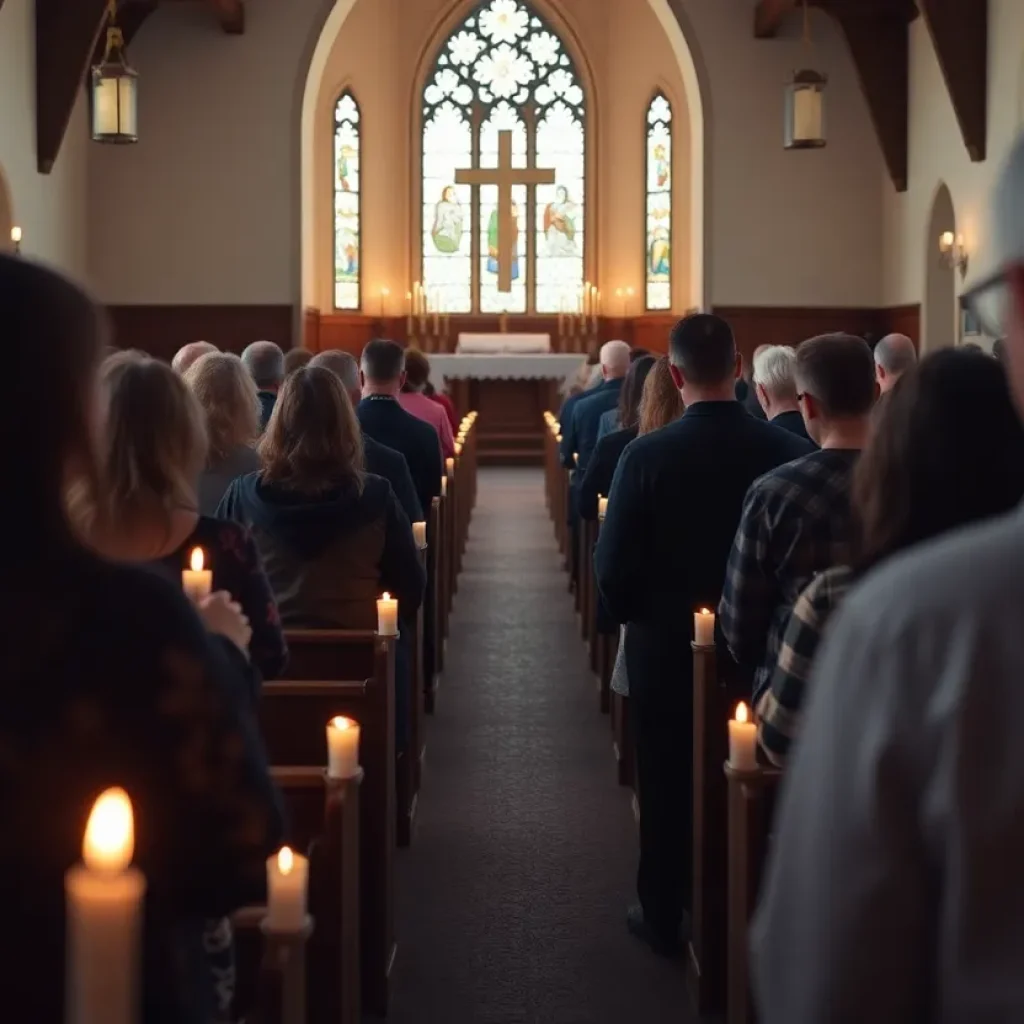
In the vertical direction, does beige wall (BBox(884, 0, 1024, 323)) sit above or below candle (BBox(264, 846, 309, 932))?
above

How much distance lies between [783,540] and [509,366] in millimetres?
14338

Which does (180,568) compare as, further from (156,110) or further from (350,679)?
(156,110)

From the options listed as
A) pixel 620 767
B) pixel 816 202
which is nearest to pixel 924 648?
pixel 620 767

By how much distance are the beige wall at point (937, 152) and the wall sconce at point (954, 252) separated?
0.36 feet

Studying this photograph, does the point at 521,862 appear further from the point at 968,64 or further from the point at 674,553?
the point at 968,64

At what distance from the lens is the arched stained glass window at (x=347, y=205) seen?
62.0 feet

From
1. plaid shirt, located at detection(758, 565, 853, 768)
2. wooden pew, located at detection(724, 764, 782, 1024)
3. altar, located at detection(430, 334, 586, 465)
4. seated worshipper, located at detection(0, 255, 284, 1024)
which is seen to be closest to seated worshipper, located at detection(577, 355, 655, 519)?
wooden pew, located at detection(724, 764, 782, 1024)

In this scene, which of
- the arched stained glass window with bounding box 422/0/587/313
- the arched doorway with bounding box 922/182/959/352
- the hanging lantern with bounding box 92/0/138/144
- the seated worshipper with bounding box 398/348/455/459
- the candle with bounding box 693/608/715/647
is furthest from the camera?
the arched stained glass window with bounding box 422/0/587/313

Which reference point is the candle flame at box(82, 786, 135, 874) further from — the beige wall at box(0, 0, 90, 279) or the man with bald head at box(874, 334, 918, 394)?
the beige wall at box(0, 0, 90, 279)

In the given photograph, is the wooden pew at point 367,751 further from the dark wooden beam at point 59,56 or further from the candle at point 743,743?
the dark wooden beam at point 59,56

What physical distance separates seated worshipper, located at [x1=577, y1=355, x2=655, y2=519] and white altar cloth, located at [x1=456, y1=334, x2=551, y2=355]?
37.4 ft

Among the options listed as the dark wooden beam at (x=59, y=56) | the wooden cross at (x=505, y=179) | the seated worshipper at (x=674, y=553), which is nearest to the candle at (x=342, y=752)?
the seated worshipper at (x=674, y=553)

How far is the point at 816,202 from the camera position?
15.4 m

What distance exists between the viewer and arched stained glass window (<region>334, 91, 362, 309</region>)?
62.0 ft
